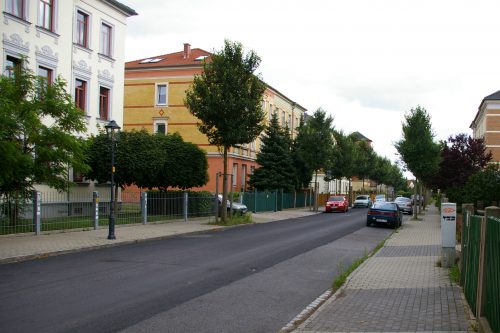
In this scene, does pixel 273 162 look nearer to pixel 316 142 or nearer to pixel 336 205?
pixel 316 142

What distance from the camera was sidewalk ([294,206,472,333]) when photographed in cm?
624

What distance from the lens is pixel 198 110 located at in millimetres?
25219

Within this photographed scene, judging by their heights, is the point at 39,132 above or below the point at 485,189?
above

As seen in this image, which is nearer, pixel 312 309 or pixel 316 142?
pixel 312 309

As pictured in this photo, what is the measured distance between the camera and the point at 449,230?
445 inches

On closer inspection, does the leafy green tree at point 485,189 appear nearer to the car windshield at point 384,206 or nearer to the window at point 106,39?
the car windshield at point 384,206

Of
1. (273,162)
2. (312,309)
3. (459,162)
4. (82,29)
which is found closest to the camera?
(312,309)

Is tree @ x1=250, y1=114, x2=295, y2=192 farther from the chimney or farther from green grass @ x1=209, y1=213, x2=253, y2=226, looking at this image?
green grass @ x1=209, y1=213, x2=253, y2=226

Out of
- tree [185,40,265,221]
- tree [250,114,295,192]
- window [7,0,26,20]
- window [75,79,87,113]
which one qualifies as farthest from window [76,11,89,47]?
tree [250,114,295,192]

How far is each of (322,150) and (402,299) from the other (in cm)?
3827

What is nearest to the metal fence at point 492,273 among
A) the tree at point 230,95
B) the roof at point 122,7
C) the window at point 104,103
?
the tree at point 230,95

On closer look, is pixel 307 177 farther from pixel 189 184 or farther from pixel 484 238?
pixel 484 238

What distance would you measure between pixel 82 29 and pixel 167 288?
23062 mm

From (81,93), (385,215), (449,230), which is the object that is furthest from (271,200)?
(449,230)
